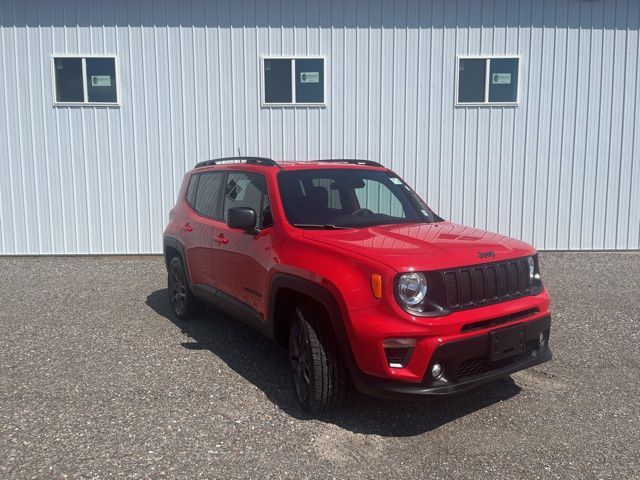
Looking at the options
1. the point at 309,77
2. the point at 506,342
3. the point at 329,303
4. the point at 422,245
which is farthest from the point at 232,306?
the point at 309,77

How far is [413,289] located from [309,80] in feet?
22.9

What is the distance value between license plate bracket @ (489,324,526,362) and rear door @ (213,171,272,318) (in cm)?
172

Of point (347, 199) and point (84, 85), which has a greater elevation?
point (84, 85)

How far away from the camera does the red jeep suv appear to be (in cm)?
311

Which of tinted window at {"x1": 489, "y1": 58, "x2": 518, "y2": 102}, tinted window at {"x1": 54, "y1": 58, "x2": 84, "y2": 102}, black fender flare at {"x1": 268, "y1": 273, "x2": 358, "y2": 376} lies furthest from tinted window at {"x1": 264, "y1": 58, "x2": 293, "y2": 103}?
black fender flare at {"x1": 268, "y1": 273, "x2": 358, "y2": 376}

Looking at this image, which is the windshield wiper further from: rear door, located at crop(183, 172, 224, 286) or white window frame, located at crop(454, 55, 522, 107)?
white window frame, located at crop(454, 55, 522, 107)

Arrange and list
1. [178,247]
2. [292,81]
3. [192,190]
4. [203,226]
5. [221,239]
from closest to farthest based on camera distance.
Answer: [221,239]
[203,226]
[178,247]
[192,190]
[292,81]

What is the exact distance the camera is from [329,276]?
3340 millimetres

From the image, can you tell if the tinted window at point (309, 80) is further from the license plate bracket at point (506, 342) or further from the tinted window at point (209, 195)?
the license plate bracket at point (506, 342)

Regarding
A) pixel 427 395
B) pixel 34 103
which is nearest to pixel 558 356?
pixel 427 395

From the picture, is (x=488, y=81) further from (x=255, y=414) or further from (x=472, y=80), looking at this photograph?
(x=255, y=414)

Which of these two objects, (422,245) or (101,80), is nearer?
(422,245)

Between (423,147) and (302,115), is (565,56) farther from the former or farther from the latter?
(302,115)

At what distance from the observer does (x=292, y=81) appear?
9.34m
